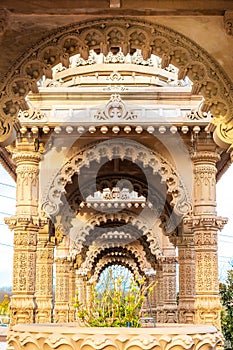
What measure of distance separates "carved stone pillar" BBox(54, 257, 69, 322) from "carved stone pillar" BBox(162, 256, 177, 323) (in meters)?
2.18

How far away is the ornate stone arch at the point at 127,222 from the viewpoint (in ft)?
41.4

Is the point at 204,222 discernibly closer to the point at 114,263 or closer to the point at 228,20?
the point at 228,20

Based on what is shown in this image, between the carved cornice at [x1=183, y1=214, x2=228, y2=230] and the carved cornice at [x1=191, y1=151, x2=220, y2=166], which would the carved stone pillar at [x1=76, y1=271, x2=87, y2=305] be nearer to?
the carved cornice at [x1=183, y1=214, x2=228, y2=230]

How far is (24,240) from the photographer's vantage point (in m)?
7.84

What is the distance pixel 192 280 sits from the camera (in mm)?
9602

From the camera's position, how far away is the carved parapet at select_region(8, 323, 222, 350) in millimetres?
3033

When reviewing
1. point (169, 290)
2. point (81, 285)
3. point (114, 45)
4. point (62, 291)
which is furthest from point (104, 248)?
point (114, 45)

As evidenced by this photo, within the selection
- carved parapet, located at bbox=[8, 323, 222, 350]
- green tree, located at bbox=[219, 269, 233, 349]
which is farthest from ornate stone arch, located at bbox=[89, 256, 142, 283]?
carved parapet, located at bbox=[8, 323, 222, 350]

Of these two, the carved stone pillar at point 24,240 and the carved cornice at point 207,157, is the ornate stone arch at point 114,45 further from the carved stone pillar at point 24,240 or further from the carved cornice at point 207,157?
the carved stone pillar at point 24,240

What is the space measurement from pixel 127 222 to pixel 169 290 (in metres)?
3.07

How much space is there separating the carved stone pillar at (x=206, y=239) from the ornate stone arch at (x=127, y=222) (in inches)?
187

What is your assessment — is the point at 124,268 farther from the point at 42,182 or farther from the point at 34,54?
the point at 34,54

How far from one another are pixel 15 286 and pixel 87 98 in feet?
10.1

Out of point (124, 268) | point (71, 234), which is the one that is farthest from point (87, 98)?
point (124, 268)
